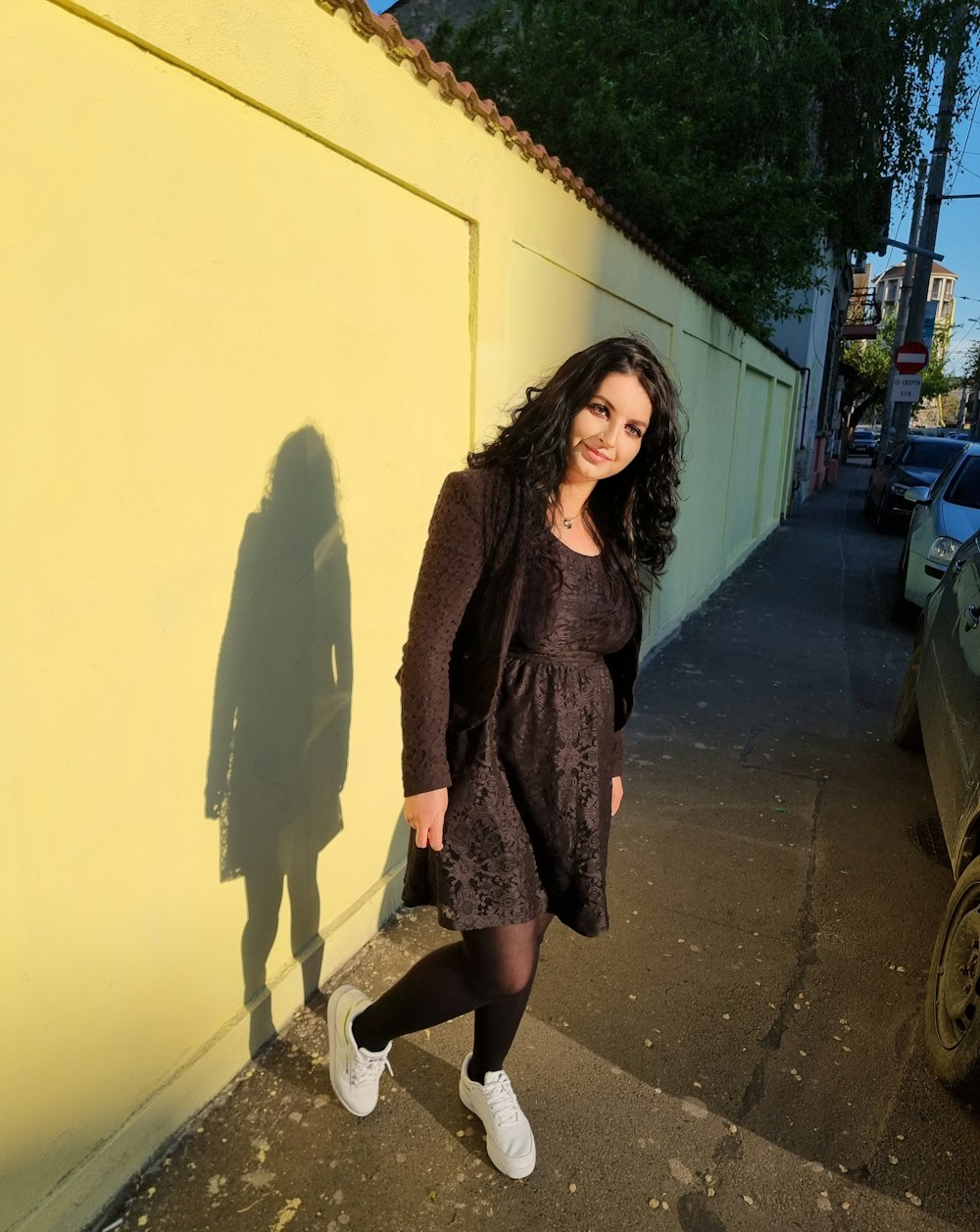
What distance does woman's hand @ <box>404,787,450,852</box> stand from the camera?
5.99ft

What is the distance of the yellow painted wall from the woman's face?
0.85 meters

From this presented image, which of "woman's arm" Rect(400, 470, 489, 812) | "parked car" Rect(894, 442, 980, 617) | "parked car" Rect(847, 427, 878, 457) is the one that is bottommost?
"parked car" Rect(847, 427, 878, 457)

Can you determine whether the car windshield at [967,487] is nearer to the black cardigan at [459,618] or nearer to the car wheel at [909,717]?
the car wheel at [909,717]

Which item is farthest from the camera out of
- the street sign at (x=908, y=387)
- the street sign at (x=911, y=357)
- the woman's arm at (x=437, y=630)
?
the street sign at (x=908, y=387)

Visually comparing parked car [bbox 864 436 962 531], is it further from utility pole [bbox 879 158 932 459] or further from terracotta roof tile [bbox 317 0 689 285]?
terracotta roof tile [bbox 317 0 689 285]

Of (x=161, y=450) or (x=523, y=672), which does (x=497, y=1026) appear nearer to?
(x=523, y=672)

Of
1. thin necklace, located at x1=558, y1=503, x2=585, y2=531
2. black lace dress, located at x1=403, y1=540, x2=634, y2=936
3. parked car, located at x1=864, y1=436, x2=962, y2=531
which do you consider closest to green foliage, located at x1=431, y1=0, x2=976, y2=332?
parked car, located at x1=864, y1=436, x2=962, y2=531

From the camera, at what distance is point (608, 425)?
6.21 ft

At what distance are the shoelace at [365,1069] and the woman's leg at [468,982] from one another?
4.0 inches

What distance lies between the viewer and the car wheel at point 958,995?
7.72ft

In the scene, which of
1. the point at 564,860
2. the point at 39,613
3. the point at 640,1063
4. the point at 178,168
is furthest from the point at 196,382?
the point at 640,1063

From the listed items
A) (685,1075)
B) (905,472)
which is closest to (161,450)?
(685,1075)

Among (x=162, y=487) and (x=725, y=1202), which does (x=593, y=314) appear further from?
(x=725, y=1202)

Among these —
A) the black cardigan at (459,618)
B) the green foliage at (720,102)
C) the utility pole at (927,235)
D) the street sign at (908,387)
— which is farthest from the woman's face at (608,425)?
the street sign at (908,387)
